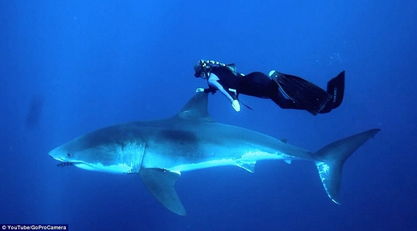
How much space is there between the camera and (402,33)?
31.7m

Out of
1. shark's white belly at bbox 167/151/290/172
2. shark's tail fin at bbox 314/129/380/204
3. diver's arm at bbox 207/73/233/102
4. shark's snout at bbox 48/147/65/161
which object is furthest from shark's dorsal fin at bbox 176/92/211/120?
shark's tail fin at bbox 314/129/380/204

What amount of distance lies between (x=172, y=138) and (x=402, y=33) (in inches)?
1261

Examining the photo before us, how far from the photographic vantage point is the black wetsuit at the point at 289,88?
20.6 feet

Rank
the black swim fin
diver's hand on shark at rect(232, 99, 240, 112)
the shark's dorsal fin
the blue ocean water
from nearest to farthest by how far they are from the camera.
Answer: diver's hand on shark at rect(232, 99, 240, 112) < the black swim fin < the shark's dorsal fin < the blue ocean water

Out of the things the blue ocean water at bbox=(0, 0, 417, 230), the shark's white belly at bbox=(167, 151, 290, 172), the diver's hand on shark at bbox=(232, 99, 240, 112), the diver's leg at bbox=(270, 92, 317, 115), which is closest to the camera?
the diver's hand on shark at bbox=(232, 99, 240, 112)

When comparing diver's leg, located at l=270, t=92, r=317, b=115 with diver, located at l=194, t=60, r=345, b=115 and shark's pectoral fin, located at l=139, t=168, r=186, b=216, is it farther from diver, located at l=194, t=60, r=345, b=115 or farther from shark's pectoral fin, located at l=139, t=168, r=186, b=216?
shark's pectoral fin, located at l=139, t=168, r=186, b=216

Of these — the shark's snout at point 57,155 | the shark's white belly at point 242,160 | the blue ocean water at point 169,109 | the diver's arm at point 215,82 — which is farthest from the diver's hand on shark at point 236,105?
the blue ocean water at point 169,109

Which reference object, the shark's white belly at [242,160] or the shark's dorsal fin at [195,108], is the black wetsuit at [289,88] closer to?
the shark's dorsal fin at [195,108]

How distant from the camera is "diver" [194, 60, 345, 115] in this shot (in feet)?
20.6

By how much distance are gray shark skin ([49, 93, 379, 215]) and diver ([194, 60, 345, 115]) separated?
1.01 metres

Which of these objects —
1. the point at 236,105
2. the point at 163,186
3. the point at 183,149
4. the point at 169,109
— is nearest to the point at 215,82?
the point at 236,105

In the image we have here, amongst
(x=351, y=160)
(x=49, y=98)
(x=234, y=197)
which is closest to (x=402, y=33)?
(x=351, y=160)

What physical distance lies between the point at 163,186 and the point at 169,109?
47.2 ft

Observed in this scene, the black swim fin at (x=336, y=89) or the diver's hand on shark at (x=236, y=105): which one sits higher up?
the black swim fin at (x=336, y=89)
